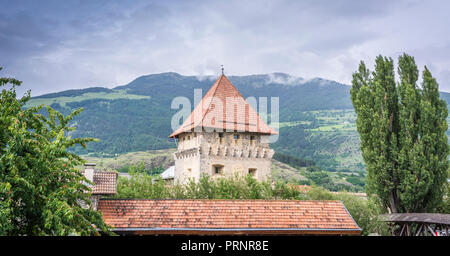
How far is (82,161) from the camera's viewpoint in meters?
12.0

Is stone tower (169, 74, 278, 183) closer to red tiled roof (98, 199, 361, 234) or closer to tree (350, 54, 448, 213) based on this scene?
tree (350, 54, 448, 213)

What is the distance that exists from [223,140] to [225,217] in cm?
1489

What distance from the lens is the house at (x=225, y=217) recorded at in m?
14.6

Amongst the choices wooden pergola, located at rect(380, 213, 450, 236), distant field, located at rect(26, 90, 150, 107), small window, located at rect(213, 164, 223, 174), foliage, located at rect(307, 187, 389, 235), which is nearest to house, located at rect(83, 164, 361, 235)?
wooden pergola, located at rect(380, 213, 450, 236)

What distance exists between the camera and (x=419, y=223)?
62.5ft

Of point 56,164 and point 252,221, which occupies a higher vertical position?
point 56,164

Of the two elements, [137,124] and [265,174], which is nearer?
[265,174]

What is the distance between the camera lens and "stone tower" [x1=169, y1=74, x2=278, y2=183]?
2941 cm

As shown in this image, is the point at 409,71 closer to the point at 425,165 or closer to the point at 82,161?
the point at 425,165

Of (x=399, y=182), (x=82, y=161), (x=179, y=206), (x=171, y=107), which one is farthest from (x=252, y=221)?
(x=171, y=107)

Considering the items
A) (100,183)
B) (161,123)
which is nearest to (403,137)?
(100,183)

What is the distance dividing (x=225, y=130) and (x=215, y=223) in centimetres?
1546
